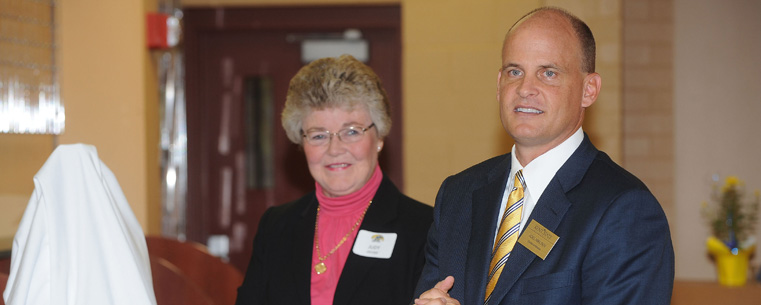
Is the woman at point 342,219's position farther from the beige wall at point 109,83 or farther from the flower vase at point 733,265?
the flower vase at point 733,265

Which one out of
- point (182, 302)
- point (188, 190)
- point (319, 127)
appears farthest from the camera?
point (188, 190)

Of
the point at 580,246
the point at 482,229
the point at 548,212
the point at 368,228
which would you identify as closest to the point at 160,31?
the point at 368,228

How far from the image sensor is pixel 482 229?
1491 millimetres

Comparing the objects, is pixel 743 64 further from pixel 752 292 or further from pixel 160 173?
pixel 160 173

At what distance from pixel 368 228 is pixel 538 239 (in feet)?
2.69

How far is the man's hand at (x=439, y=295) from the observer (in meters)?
1.42

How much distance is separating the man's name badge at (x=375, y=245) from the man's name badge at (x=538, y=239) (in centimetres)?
71

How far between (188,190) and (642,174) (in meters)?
2.72

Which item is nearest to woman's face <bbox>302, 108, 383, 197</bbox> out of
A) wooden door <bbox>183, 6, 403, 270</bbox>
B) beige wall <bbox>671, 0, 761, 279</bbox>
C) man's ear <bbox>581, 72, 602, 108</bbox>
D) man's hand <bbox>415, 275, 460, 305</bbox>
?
man's hand <bbox>415, 275, 460, 305</bbox>

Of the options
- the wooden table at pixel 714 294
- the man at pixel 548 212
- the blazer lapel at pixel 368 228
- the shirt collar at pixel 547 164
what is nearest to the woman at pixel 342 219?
the blazer lapel at pixel 368 228

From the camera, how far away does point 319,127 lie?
212 centimetres

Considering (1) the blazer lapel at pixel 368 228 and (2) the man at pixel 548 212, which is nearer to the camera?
(2) the man at pixel 548 212

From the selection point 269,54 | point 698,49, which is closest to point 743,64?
point 698,49

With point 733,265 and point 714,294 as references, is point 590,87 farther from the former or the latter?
point 733,265
